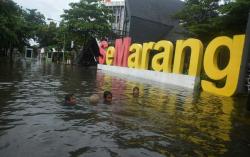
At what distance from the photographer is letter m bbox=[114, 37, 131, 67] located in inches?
1341

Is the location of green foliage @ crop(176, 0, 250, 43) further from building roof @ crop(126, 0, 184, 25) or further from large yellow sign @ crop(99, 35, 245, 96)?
building roof @ crop(126, 0, 184, 25)

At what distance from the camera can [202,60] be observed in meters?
23.5

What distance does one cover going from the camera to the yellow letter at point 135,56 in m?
30.7

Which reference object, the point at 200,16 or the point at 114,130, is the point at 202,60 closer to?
the point at 200,16

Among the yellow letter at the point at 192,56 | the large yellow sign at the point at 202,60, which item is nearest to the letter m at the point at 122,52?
the large yellow sign at the point at 202,60

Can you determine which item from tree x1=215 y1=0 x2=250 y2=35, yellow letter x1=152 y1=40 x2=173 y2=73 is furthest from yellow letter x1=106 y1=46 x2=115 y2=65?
tree x1=215 y1=0 x2=250 y2=35

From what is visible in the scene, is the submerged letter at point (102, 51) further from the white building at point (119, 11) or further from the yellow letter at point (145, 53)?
the white building at point (119, 11)

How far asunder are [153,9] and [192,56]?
111 ft

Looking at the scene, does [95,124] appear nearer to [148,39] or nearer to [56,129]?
[56,129]

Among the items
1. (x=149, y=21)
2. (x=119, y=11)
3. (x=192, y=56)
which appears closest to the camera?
(x=192, y=56)

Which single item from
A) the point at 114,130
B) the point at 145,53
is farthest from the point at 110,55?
the point at 114,130

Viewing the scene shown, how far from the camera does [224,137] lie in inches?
300

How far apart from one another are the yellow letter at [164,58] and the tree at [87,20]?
2212 centimetres

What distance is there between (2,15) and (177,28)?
32.1 m
